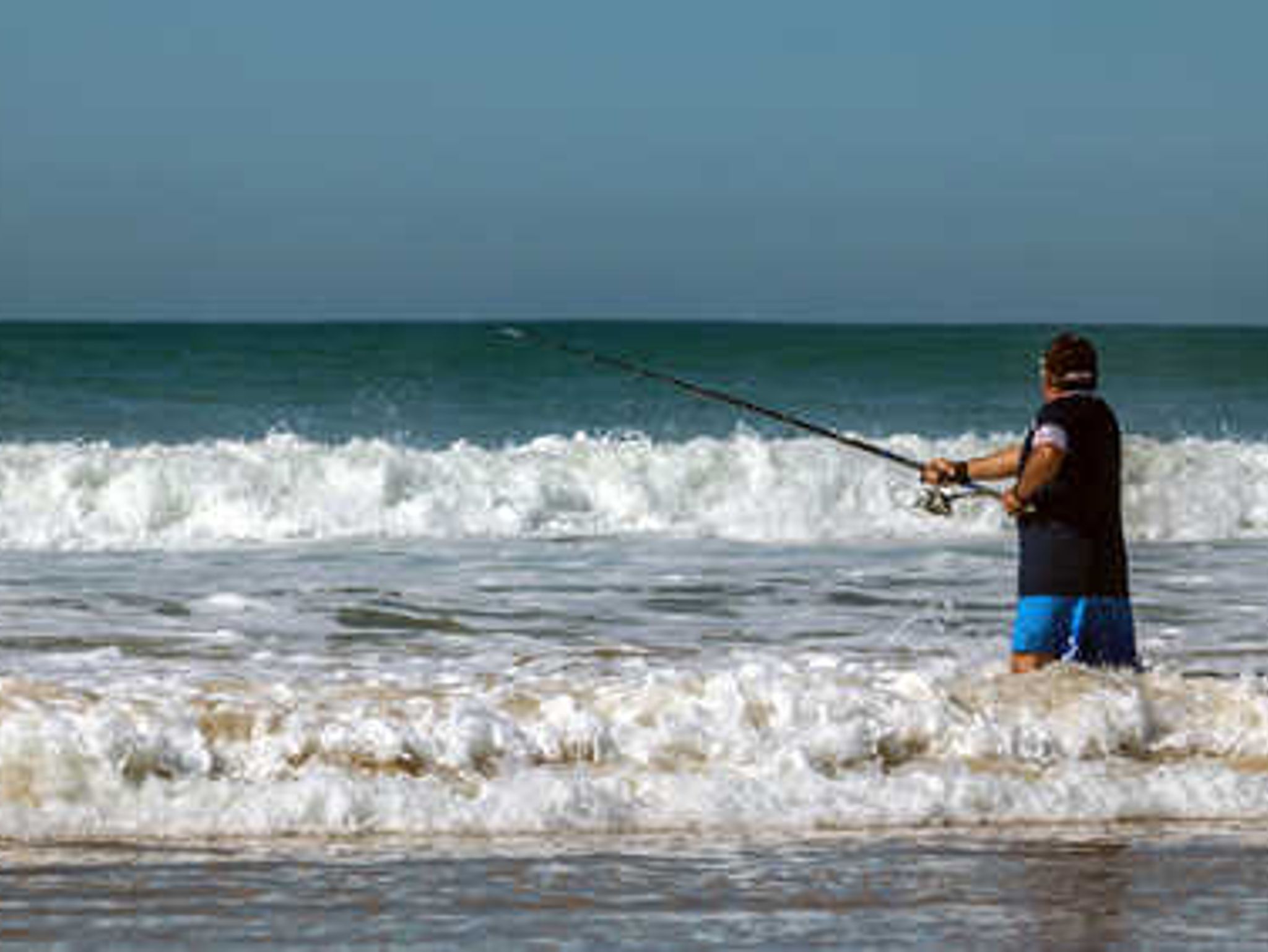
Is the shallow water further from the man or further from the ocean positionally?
the man

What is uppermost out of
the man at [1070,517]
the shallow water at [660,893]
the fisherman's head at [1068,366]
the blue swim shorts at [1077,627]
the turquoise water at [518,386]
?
the turquoise water at [518,386]

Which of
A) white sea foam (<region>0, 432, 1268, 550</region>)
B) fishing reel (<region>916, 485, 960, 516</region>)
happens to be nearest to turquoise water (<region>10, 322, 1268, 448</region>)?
white sea foam (<region>0, 432, 1268, 550</region>)

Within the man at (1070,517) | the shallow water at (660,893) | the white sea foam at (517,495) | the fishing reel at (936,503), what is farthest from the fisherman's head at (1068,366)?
the white sea foam at (517,495)

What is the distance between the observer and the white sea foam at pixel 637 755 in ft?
21.1

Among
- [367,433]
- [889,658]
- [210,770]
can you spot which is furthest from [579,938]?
[367,433]

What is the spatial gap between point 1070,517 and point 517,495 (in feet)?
41.0

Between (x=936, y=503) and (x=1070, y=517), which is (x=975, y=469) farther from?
(x=936, y=503)

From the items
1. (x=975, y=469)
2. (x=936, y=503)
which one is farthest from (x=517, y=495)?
(x=975, y=469)

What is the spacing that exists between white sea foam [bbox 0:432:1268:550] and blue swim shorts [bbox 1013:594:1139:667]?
32.6 ft

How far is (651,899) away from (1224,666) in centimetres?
484

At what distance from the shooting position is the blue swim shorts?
6832mm

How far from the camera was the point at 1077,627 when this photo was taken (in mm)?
6848

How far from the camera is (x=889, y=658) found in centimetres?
966

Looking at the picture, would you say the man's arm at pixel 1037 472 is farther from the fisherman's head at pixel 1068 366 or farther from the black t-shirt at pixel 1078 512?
the fisherman's head at pixel 1068 366
